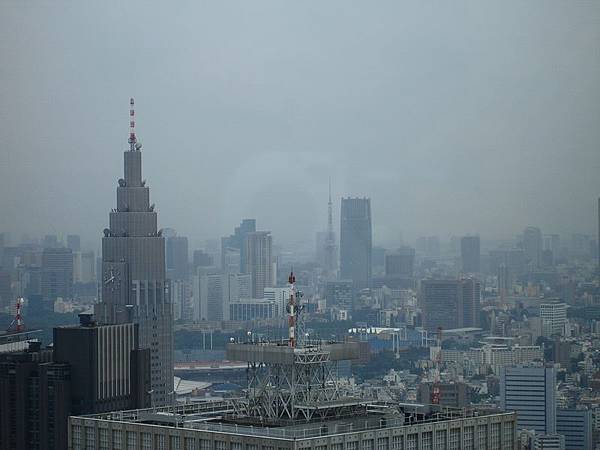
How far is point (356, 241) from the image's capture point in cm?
2708

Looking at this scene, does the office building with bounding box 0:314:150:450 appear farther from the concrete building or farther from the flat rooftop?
the concrete building

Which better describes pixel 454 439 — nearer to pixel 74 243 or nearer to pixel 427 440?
pixel 427 440

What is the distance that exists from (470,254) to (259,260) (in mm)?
4432

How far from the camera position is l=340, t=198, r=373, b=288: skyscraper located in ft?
82.0

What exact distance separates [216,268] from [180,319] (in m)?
2.26

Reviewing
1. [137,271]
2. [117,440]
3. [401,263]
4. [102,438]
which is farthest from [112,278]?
[117,440]

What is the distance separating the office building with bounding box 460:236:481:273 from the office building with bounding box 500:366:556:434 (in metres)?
1.94

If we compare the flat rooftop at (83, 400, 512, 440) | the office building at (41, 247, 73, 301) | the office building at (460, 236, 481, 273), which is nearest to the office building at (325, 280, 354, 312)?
the office building at (460, 236, 481, 273)

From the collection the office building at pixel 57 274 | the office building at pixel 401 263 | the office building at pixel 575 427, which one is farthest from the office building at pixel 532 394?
the office building at pixel 57 274

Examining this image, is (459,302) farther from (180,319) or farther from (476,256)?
(180,319)

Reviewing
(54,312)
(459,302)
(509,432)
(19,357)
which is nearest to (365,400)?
(509,432)

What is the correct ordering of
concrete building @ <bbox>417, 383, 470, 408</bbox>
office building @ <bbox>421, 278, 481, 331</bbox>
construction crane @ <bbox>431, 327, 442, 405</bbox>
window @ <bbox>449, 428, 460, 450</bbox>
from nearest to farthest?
window @ <bbox>449, 428, 460, 450</bbox>
concrete building @ <bbox>417, 383, 470, 408</bbox>
construction crane @ <bbox>431, 327, 442, 405</bbox>
office building @ <bbox>421, 278, 481, 331</bbox>

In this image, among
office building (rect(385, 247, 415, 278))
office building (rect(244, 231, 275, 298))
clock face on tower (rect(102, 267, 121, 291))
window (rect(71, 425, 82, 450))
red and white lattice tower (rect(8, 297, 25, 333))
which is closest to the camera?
window (rect(71, 425, 82, 450))

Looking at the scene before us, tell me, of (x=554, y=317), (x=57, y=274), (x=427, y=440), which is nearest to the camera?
(x=427, y=440)
